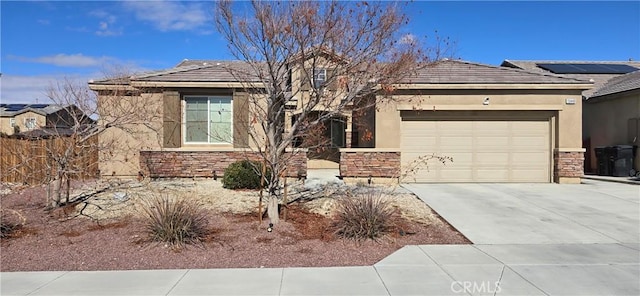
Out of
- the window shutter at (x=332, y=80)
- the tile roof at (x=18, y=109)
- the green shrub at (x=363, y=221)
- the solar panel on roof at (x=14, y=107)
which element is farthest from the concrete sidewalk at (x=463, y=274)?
the solar panel on roof at (x=14, y=107)

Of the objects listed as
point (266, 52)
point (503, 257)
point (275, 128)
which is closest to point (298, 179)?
point (275, 128)

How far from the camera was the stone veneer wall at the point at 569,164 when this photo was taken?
50.6 ft

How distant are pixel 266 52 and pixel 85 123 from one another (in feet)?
17.7

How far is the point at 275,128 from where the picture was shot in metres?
9.04

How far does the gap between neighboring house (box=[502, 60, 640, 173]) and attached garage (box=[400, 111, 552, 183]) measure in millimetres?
3684

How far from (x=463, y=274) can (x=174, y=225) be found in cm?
465

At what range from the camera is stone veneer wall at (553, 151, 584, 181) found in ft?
50.6

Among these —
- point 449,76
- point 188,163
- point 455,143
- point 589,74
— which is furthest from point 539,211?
point 589,74

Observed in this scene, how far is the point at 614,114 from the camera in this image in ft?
63.6

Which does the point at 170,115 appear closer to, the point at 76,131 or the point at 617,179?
the point at 76,131

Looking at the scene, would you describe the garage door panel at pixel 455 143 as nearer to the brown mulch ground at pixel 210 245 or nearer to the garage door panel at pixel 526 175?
the garage door panel at pixel 526 175

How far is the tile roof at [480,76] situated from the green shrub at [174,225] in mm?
9772

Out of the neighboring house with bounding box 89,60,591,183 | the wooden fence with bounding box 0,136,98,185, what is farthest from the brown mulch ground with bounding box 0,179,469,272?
the neighboring house with bounding box 89,60,591,183

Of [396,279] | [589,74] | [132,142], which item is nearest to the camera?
[396,279]
